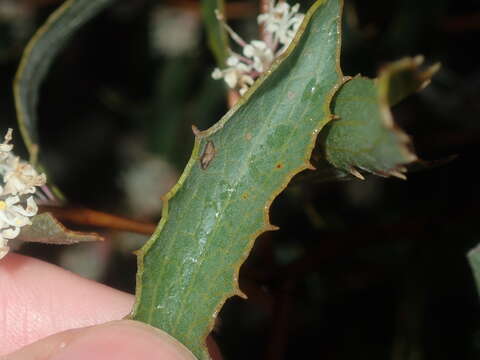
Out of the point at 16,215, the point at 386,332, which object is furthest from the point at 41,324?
the point at 386,332

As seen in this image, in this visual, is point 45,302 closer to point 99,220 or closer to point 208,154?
point 99,220

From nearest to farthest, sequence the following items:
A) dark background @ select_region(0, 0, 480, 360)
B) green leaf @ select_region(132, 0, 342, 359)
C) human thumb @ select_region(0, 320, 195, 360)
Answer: green leaf @ select_region(132, 0, 342, 359), human thumb @ select_region(0, 320, 195, 360), dark background @ select_region(0, 0, 480, 360)

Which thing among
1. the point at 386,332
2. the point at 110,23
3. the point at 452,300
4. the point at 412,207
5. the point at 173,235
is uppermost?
the point at 110,23

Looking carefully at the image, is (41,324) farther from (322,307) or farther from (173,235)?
(322,307)

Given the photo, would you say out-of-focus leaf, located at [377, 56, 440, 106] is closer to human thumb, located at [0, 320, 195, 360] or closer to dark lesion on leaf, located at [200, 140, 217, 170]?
dark lesion on leaf, located at [200, 140, 217, 170]

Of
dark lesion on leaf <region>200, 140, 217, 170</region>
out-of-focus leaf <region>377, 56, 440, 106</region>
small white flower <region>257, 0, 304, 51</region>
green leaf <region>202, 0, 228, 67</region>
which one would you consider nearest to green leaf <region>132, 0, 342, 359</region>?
dark lesion on leaf <region>200, 140, 217, 170</region>

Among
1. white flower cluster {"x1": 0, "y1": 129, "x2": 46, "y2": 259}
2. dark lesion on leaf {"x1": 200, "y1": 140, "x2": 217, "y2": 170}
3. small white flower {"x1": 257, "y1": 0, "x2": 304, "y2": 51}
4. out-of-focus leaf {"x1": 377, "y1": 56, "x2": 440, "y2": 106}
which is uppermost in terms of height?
small white flower {"x1": 257, "y1": 0, "x2": 304, "y2": 51}

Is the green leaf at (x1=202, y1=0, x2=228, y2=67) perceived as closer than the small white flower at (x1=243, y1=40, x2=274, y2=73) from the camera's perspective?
No
